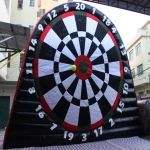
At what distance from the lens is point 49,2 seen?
21.9 metres

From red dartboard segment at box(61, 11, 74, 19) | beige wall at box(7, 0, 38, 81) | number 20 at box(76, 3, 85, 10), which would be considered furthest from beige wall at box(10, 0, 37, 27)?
red dartboard segment at box(61, 11, 74, 19)

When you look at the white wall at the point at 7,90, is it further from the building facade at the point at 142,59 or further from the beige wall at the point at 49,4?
the building facade at the point at 142,59

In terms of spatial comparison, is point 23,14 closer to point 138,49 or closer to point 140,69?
point 138,49

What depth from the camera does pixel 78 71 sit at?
383 centimetres

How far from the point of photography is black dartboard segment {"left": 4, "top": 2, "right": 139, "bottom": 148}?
3291 mm

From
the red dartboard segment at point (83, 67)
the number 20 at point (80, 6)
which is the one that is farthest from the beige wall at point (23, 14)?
the red dartboard segment at point (83, 67)

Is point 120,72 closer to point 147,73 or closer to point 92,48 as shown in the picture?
point 92,48

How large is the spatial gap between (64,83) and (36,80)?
0.53m

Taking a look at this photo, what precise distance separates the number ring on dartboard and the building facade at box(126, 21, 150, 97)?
17744 millimetres

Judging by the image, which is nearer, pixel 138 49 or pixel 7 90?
pixel 7 90

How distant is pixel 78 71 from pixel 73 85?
0.30 meters

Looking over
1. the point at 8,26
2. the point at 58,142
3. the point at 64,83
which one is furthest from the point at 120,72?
the point at 8,26

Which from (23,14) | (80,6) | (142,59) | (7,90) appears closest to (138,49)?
(142,59)

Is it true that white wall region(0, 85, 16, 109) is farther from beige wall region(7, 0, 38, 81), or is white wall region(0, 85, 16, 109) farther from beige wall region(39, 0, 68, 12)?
beige wall region(39, 0, 68, 12)
